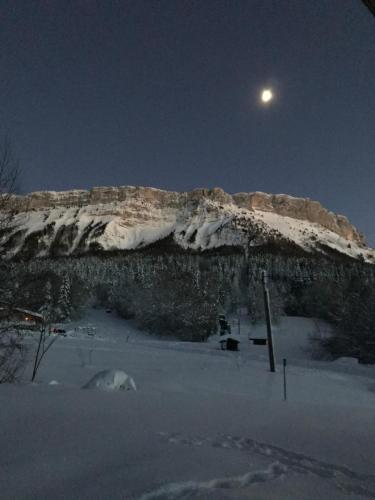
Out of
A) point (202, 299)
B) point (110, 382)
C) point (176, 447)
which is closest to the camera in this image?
point (176, 447)

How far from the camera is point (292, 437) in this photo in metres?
3.78

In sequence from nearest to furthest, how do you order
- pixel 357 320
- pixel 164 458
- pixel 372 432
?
pixel 164 458
pixel 372 432
pixel 357 320

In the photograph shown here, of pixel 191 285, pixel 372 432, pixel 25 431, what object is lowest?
pixel 372 432

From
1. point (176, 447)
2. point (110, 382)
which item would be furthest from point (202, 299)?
point (176, 447)

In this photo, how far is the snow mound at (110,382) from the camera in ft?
21.4

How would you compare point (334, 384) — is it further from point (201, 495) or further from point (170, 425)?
point (201, 495)

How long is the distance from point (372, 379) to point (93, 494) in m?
21.0

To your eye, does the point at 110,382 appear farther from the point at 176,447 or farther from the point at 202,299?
the point at 202,299

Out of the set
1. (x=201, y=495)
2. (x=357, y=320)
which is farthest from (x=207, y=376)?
(x=357, y=320)

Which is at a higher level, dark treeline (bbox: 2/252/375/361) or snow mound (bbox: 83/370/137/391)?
dark treeline (bbox: 2/252/375/361)

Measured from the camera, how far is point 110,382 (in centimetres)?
673

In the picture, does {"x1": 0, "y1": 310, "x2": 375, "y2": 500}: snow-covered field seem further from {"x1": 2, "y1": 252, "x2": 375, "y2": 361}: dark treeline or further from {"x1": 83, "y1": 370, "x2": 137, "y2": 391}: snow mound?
{"x1": 2, "y1": 252, "x2": 375, "y2": 361}: dark treeline

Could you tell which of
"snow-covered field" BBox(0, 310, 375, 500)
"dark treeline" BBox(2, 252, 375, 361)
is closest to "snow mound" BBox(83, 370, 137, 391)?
"snow-covered field" BBox(0, 310, 375, 500)

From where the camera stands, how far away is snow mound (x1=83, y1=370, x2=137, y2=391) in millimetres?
6527
